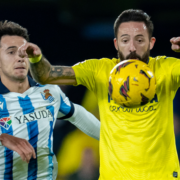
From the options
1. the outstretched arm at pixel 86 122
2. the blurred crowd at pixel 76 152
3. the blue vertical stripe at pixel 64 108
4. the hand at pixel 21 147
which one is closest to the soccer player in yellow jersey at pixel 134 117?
the hand at pixel 21 147

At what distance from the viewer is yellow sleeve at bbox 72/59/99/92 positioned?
2020mm

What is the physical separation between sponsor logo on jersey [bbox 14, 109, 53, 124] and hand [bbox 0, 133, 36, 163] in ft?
1.25

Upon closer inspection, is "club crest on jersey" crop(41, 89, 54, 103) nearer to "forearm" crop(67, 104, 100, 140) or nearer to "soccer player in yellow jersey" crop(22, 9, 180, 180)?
"forearm" crop(67, 104, 100, 140)

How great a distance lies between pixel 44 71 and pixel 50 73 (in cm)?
5

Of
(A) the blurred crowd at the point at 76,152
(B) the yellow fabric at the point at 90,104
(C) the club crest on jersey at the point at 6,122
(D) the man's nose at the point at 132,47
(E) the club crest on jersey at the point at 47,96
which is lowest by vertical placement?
(A) the blurred crowd at the point at 76,152

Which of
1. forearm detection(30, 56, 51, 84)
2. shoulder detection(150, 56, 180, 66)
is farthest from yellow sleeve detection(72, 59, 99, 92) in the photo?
shoulder detection(150, 56, 180, 66)

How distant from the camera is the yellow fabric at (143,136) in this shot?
1859 mm

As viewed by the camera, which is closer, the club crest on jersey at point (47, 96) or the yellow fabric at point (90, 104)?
the club crest on jersey at point (47, 96)

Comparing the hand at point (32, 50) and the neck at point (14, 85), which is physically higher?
the hand at point (32, 50)

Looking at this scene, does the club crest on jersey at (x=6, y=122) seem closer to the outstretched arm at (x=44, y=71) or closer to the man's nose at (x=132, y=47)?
the outstretched arm at (x=44, y=71)

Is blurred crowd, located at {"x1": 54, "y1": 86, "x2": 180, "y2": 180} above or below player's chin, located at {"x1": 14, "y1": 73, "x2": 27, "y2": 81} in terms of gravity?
below

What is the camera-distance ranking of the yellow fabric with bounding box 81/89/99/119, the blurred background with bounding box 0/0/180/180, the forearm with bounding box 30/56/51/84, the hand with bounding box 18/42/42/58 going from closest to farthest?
the hand with bounding box 18/42/42/58
the forearm with bounding box 30/56/51/84
the yellow fabric with bounding box 81/89/99/119
the blurred background with bounding box 0/0/180/180

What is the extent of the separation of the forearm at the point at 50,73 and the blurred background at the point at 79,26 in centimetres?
252

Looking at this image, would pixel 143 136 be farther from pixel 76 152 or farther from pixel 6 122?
pixel 76 152
